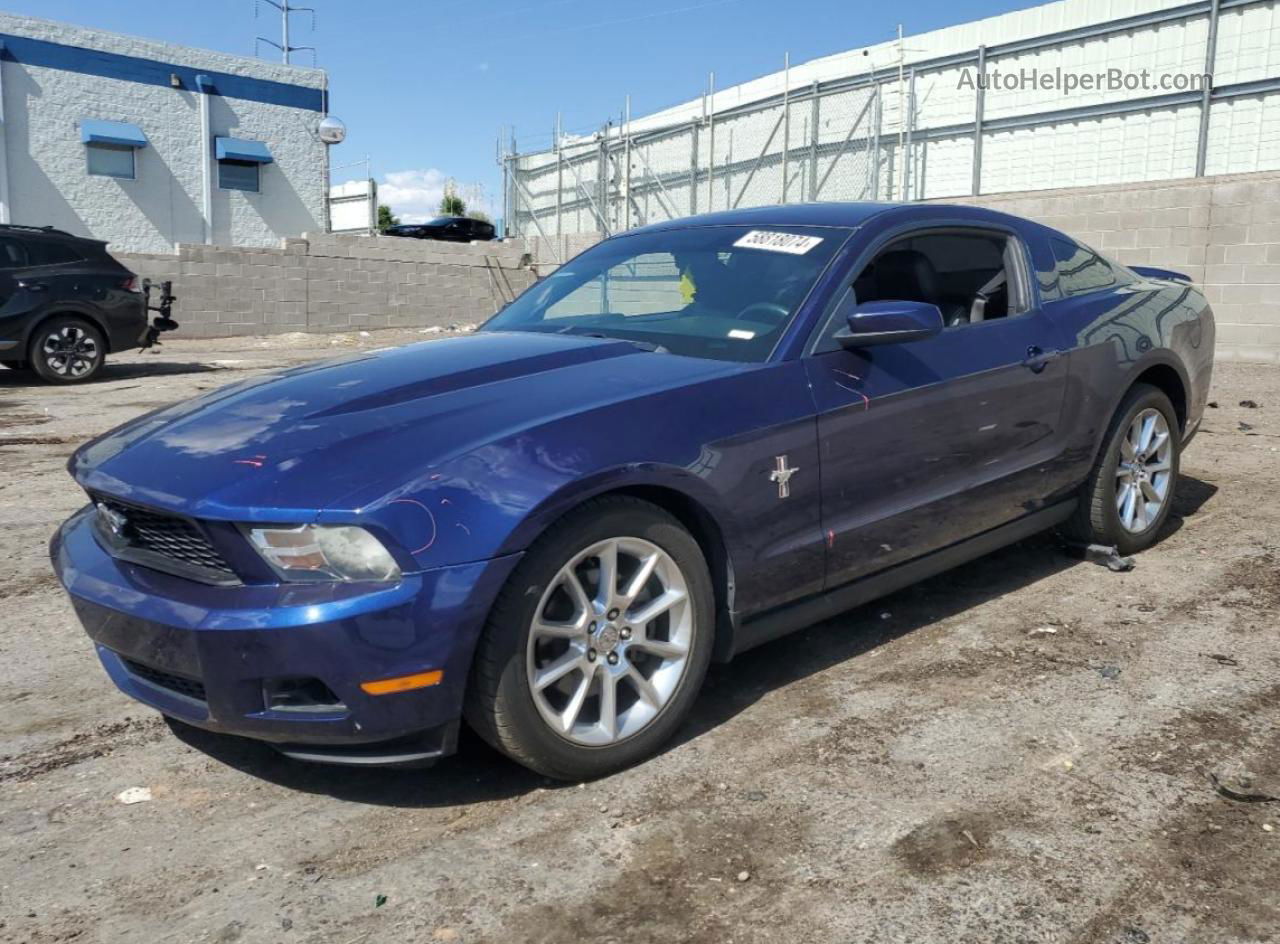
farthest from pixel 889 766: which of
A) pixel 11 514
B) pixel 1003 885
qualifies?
pixel 11 514

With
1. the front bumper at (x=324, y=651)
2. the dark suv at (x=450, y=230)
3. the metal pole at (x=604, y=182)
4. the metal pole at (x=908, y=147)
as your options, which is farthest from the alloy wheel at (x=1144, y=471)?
the dark suv at (x=450, y=230)

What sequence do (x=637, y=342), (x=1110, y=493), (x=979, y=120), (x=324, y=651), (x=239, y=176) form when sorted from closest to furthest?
(x=324, y=651) < (x=637, y=342) < (x=1110, y=493) < (x=979, y=120) < (x=239, y=176)

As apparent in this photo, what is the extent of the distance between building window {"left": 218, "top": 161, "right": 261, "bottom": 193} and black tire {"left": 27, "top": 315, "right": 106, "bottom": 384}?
15249 mm

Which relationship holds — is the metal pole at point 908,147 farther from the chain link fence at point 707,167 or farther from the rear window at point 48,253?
the rear window at point 48,253

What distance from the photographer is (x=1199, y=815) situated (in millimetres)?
2811

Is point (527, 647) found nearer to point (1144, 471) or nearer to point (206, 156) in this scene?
point (1144, 471)

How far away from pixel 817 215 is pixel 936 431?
96 centimetres

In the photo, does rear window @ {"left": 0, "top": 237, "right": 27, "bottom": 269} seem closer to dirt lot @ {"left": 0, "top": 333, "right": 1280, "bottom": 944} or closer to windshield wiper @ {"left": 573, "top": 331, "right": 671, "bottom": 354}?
dirt lot @ {"left": 0, "top": 333, "right": 1280, "bottom": 944}

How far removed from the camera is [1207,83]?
1322 centimetres

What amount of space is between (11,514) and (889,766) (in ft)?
16.8

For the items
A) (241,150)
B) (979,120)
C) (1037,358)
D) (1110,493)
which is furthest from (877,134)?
(241,150)

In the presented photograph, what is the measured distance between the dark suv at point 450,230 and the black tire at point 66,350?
60.4 feet

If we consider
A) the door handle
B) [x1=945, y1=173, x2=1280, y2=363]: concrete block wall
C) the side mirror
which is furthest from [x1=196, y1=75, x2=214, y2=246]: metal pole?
the side mirror

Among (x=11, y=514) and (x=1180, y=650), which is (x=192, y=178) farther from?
(x=1180, y=650)
